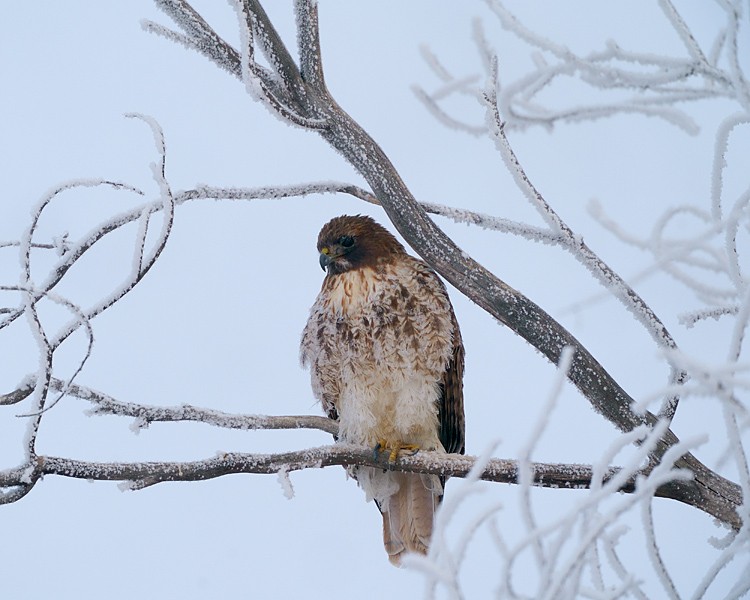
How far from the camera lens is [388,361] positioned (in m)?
2.90

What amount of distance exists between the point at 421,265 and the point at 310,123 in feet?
3.65

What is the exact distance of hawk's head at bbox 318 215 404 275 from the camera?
122 inches

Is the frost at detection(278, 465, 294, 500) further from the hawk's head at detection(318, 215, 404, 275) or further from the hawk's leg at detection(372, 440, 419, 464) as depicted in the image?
the hawk's head at detection(318, 215, 404, 275)

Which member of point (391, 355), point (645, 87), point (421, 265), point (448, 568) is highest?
point (421, 265)

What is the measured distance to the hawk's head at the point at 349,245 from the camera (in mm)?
3100

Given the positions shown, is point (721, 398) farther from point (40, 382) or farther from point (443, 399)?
point (443, 399)

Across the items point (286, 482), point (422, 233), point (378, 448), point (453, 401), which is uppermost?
point (422, 233)

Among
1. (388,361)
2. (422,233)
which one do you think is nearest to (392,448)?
(388,361)

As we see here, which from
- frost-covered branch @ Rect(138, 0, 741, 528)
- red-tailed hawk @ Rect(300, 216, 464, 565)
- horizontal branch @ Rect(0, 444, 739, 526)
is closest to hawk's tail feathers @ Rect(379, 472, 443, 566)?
red-tailed hawk @ Rect(300, 216, 464, 565)

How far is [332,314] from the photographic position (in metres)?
3.00

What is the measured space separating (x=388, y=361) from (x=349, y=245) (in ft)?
1.82

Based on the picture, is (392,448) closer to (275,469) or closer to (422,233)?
(275,469)

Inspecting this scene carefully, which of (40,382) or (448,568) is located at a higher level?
(40,382)

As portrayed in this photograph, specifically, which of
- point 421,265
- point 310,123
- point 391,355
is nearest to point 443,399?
point 391,355
